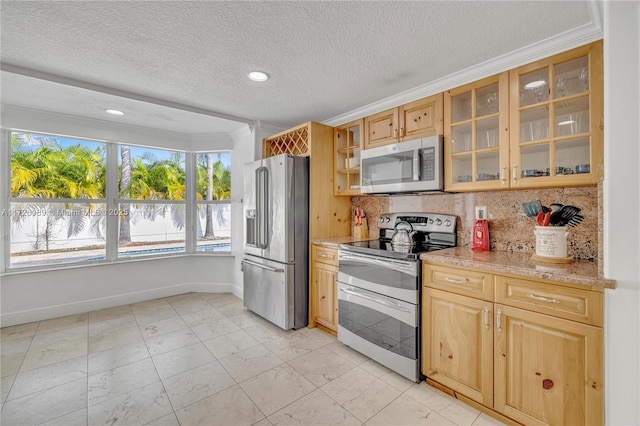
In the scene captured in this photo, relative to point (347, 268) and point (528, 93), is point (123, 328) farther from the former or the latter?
point (528, 93)

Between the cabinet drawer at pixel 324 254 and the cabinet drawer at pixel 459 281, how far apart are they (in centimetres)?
95

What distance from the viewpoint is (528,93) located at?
1.91 m

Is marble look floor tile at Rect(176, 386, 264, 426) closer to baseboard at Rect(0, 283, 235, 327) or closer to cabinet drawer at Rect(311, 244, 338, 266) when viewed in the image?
cabinet drawer at Rect(311, 244, 338, 266)

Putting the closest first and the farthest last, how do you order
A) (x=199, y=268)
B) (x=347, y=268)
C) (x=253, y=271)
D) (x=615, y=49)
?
(x=615, y=49)
(x=347, y=268)
(x=253, y=271)
(x=199, y=268)

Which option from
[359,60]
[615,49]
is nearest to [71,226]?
[359,60]

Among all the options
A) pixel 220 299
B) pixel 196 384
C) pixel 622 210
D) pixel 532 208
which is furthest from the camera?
pixel 220 299

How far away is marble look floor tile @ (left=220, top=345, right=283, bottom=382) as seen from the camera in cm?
218

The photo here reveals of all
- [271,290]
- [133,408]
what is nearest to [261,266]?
[271,290]

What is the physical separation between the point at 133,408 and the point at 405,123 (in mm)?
2943

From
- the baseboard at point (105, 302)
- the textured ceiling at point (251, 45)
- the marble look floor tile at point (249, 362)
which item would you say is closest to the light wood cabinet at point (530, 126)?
the textured ceiling at point (251, 45)

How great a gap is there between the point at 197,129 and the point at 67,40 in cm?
205

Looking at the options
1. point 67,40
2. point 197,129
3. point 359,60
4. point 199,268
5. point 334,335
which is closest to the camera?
→ point 67,40

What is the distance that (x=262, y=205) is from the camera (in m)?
3.17

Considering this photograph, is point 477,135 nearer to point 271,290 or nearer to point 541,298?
point 541,298
